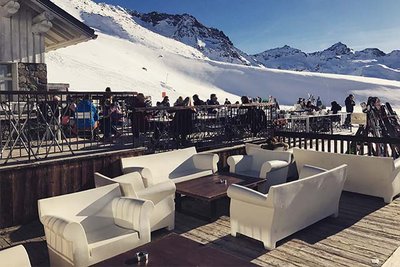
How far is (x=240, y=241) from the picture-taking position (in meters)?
4.42

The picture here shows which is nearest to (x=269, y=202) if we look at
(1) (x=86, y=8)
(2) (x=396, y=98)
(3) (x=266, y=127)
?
(3) (x=266, y=127)

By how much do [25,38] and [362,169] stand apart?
6859mm

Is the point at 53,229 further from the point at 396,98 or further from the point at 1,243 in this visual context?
the point at 396,98

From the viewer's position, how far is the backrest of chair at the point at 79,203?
3729mm

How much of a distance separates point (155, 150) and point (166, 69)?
51081 millimetres

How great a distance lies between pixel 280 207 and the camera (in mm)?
4094

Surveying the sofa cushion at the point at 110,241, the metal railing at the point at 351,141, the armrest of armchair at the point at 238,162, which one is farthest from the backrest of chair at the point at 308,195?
the metal railing at the point at 351,141

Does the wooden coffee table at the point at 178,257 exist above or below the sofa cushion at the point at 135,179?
below

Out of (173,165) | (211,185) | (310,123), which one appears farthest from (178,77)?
(211,185)

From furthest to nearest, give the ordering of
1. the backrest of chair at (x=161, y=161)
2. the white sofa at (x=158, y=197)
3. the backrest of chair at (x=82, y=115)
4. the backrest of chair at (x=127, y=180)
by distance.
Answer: the backrest of chair at (x=82, y=115)
the backrest of chair at (x=161, y=161)
the backrest of chair at (x=127, y=180)
the white sofa at (x=158, y=197)

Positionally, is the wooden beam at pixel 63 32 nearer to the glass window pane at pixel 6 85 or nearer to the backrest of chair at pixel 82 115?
the glass window pane at pixel 6 85

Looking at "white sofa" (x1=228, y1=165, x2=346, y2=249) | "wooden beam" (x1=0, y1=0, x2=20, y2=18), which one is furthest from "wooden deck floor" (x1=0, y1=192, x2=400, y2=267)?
"wooden beam" (x1=0, y1=0, x2=20, y2=18)

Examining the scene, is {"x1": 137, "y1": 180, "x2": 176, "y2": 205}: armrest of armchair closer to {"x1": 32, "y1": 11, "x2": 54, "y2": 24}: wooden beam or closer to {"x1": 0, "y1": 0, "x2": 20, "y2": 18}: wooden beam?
{"x1": 0, "y1": 0, "x2": 20, "y2": 18}: wooden beam

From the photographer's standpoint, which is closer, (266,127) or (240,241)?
(240,241)
